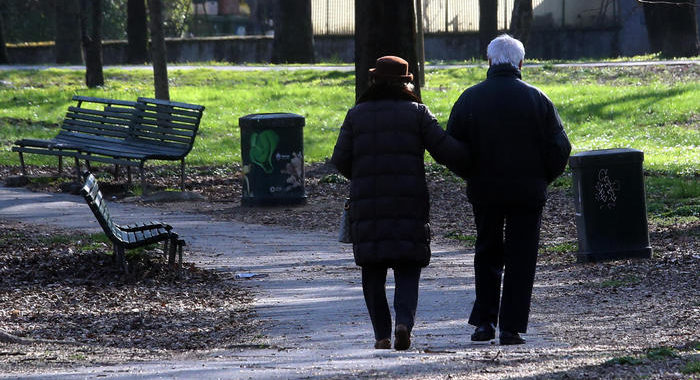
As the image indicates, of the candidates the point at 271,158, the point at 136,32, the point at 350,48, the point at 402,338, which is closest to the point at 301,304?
the point at 402,338

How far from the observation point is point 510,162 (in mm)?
7051

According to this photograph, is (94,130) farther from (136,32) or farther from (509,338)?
(136,32)

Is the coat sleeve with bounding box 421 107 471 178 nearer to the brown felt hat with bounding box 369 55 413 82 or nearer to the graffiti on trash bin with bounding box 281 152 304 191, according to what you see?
the brown felt hat with bounding box 369 55 413 82

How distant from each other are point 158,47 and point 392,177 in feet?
48.5

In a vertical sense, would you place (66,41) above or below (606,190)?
above

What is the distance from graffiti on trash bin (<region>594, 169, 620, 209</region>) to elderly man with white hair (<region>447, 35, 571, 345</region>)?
12.2 ft

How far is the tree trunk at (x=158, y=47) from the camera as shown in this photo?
67.1 ft

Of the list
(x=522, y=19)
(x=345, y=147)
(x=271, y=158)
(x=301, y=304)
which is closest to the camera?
(x=345, y=147)

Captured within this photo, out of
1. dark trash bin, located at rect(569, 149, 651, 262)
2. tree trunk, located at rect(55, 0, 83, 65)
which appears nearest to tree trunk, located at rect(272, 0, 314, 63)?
tree trunk, located at rect(55, 0, 83, 65)

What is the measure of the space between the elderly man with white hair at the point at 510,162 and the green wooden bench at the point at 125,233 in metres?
3.61

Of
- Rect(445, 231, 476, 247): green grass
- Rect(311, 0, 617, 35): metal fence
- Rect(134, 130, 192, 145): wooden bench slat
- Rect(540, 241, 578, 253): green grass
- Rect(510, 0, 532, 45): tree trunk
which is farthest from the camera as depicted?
Rect(311, 0, 617, 35): metal fence

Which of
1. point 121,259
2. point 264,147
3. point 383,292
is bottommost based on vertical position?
point 121,259

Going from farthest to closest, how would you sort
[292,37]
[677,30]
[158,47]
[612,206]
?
[292,37], [677,30], [158,47], [612,206]

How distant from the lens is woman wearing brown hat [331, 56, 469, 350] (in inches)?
267
